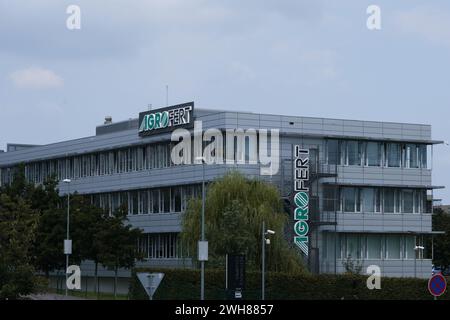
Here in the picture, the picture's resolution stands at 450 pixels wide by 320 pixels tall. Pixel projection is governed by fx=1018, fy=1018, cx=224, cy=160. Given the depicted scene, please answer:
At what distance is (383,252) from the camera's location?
251ft

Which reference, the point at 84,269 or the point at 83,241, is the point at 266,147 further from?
the point at 84,269

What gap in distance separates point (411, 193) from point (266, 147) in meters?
13.8

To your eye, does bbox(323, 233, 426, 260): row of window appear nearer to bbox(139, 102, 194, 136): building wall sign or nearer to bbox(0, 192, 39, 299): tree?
bbox(139, 102, 194, 136): building wall sign

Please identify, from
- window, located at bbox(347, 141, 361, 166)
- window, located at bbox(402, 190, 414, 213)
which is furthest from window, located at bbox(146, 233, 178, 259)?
window, located at bbox(402, 190, 414, 213)

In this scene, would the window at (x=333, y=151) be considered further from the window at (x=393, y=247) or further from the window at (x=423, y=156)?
the window at (x=423, y=156)

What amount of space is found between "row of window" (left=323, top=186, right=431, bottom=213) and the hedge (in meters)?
15.6

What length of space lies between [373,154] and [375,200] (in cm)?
346

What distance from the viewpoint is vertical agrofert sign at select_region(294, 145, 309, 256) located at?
225 ft

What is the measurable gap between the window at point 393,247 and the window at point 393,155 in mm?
5536

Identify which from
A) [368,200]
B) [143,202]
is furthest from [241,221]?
[143,202]

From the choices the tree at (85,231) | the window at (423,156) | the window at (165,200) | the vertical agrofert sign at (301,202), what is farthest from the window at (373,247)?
the tree at (85,231)

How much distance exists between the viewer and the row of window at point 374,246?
7399cm
